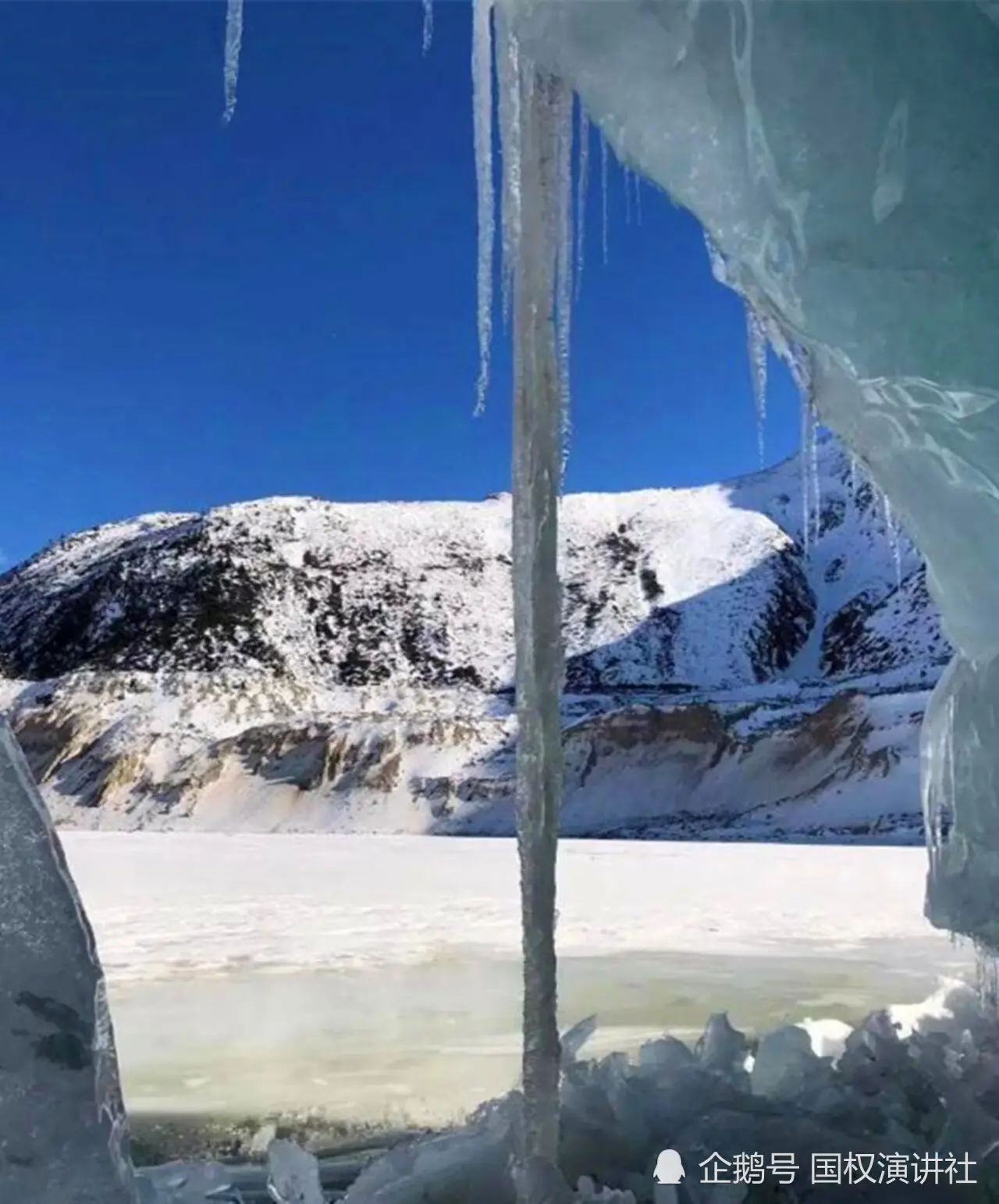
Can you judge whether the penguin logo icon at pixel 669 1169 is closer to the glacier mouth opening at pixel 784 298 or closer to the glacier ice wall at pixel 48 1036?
the glacier mouth opening at pixel 784 298

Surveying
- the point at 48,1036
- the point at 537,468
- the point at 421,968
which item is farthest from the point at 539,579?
the point at 421,968

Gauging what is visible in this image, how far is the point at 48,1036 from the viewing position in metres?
1.68

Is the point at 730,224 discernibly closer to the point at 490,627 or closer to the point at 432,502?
the point at 490,627

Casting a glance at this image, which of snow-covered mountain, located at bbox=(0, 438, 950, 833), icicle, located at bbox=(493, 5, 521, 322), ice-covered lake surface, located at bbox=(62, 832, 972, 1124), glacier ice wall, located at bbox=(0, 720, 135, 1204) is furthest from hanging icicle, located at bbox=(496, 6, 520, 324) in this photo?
snow-covered mountain, located at bbox=(0, 438, 950, 833)

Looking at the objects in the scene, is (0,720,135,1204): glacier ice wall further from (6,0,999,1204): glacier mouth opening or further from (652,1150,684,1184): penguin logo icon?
Answer: (652,1150,684,1184): penguin logo icon

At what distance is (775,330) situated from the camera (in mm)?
3799

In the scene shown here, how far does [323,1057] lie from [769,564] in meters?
64.7

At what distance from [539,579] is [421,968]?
4.39 m

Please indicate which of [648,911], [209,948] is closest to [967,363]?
[209,948]

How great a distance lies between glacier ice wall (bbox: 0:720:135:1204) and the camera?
5.42 ft

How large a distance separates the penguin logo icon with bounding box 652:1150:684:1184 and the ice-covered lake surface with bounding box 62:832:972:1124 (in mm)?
1137

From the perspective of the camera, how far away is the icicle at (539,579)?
9.23ft

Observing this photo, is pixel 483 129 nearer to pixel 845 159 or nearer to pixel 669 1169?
pixel 845 159

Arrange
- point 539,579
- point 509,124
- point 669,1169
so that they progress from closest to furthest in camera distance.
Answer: point 669,1169 → point 539,579 → point 509,124
